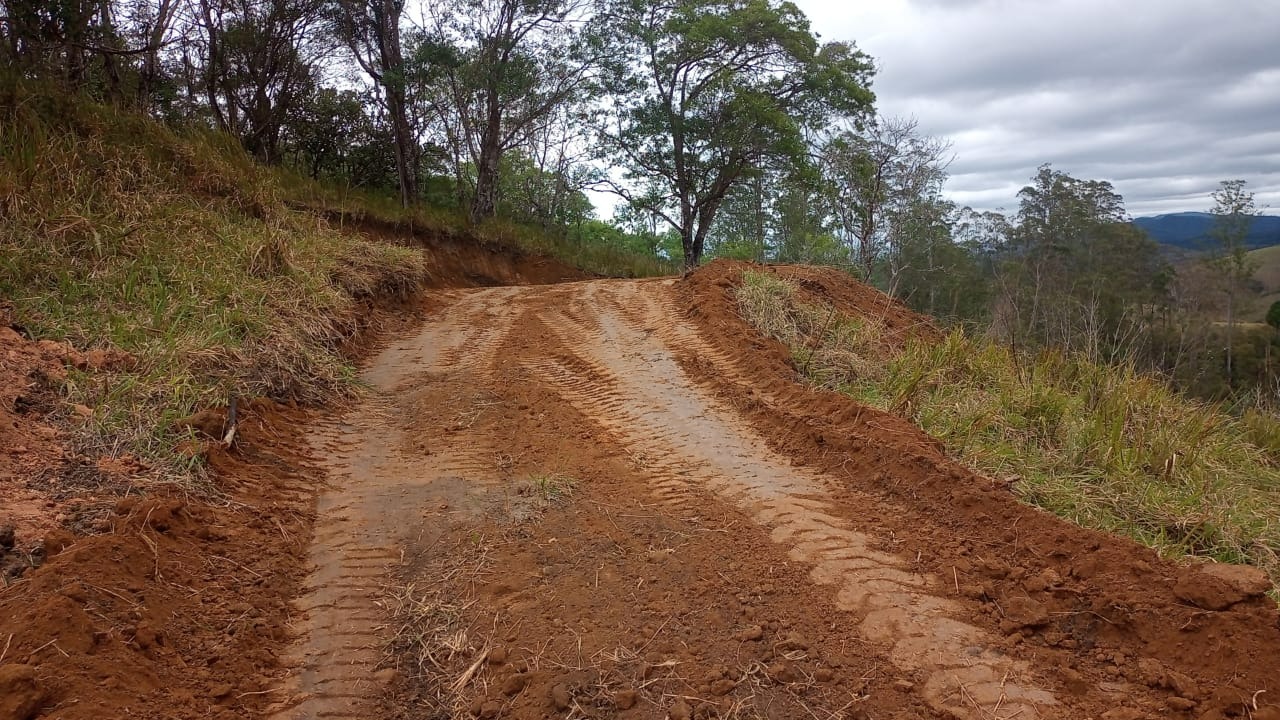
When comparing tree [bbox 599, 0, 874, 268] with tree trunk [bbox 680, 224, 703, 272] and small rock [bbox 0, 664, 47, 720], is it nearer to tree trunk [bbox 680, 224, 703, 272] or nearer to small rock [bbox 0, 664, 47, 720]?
tree trunk [bbox 680, 224, 703, 272]

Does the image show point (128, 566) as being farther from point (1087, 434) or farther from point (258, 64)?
point (258, 64)

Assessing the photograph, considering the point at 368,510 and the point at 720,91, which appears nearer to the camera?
the point at 368,510

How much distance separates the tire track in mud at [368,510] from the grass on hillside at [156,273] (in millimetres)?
577

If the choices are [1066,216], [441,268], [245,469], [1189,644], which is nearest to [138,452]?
[245,469]

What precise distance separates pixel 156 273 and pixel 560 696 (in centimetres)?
477

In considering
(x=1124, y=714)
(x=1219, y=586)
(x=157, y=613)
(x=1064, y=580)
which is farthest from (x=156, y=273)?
(x=1219, y=586)

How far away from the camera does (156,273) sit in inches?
203

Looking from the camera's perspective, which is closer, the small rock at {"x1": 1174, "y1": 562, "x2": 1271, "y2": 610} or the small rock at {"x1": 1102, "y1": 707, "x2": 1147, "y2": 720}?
the small rock at {"x1": 1102, "y1": 707, "x2": 1147, "y2": 720}

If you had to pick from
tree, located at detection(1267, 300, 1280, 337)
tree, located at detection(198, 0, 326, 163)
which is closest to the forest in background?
tree, located at detection(198, 0, 326, 163)

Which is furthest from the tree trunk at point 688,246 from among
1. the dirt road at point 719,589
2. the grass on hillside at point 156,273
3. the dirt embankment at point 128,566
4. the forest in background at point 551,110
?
the dirt embankment at point 128,566

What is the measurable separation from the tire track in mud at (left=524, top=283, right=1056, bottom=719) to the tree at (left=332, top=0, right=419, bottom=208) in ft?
30.5

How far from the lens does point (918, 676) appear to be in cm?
229

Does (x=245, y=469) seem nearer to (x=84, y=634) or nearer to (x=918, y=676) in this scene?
(x=84, y=634)

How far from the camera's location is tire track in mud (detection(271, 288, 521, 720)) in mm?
2334
